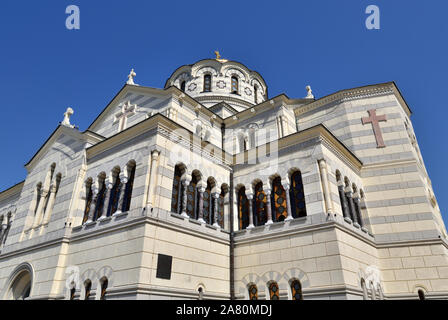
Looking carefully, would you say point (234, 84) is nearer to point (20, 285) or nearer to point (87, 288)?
point (87, 288)

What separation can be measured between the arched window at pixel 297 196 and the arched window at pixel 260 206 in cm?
156

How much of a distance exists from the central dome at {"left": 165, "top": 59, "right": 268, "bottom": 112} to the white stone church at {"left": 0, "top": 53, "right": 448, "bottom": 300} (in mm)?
6641

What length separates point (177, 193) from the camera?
50.4 feet

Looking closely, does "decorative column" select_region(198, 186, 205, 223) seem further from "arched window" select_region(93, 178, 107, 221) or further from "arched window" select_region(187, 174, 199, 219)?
"arched window" select_region(93, 178, 107, 221)

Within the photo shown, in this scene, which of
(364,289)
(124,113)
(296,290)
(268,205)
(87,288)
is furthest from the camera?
(124,113)

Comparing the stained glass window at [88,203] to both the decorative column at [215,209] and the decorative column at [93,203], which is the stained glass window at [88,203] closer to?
the decorative column at [93,203]

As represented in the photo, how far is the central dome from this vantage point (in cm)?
2761

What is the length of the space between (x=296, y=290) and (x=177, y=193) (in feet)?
23.3

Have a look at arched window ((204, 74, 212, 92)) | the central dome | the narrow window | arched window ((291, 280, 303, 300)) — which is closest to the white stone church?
arched window ((291, 280, 303, 300))

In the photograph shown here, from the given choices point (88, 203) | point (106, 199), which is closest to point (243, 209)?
point (106, 199)

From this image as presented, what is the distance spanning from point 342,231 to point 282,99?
10025mm

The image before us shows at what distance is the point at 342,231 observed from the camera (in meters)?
14.0
